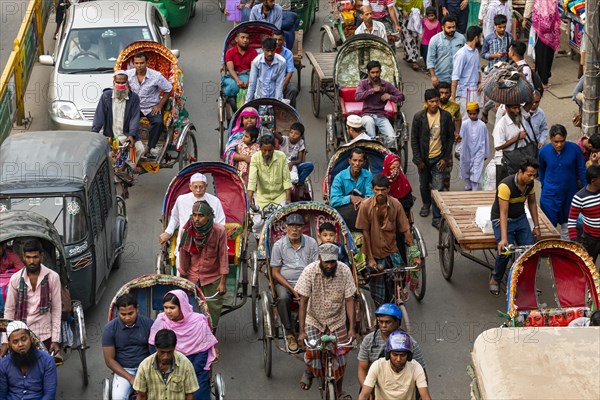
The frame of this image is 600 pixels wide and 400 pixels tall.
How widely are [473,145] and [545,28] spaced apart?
13.9ft

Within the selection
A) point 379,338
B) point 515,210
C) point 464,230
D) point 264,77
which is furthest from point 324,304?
point 264,77

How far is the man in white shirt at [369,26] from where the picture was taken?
19969 millimetres

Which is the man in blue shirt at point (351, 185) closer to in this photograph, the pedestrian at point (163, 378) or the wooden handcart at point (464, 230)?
the wooden handcart at point (464, 230)

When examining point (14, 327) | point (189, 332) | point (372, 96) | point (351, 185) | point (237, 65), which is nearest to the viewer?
point (14, 327)

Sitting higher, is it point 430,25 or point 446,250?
point 430,25

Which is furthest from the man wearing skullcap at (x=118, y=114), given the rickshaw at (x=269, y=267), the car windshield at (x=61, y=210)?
the rickshaw at (x=269, y=267)

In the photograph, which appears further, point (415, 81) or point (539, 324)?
point (415, 81)

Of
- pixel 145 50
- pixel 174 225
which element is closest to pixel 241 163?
pixel 174 225

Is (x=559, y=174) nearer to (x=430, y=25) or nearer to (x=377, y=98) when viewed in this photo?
(x=377, y=98)

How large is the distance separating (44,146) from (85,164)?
0.60 metres

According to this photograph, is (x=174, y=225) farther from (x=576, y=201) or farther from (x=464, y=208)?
(x=576, y=201)

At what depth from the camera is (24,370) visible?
1210cm

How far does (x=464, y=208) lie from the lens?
50.6 feet

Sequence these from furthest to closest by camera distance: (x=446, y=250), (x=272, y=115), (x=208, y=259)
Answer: (x=272, y=115), (x=446, y=250), (x=208, y=259)
